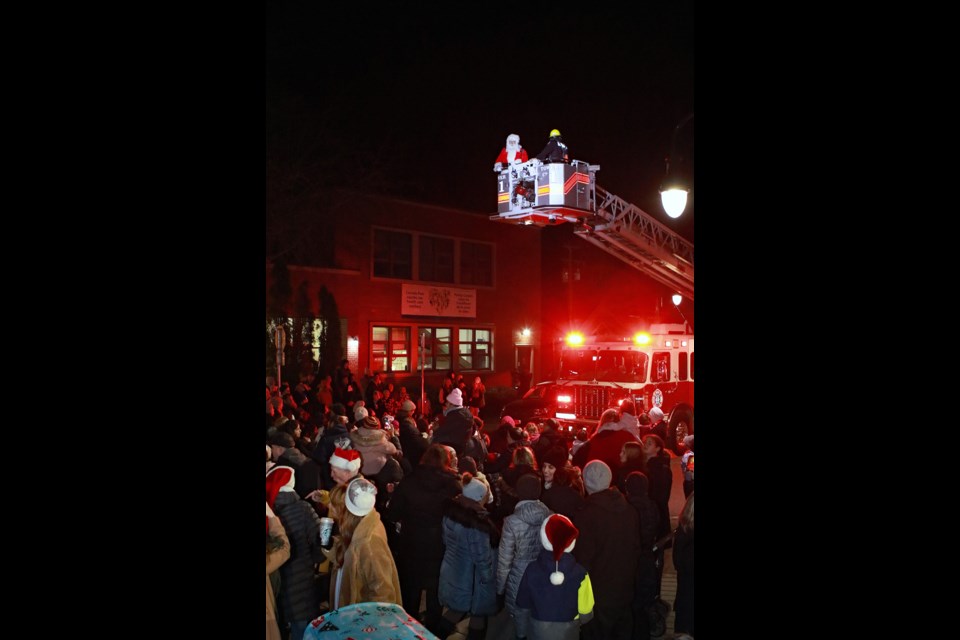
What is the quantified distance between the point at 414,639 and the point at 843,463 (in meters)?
2.08

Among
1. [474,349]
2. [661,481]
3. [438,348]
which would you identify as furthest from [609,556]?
[474,349]

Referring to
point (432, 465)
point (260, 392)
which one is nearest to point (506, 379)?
point (432, 465)

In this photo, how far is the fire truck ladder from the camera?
11.4 m

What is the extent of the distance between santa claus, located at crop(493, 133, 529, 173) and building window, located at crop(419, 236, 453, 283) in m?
13.5

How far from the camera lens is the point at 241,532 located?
3707 mm

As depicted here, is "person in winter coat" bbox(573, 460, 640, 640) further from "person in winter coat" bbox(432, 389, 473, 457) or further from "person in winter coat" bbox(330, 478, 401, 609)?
"person in winter coat" bbox(432, 389, 473, 457)

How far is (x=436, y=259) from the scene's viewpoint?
23.6m

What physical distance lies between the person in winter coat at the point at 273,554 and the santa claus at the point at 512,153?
622cm

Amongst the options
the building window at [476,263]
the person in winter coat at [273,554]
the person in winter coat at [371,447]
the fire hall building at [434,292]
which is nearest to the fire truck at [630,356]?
the fire hall building at [434,292]

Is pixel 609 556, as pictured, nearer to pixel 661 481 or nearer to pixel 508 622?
pixel 508 622

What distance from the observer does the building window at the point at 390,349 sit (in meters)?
21.9

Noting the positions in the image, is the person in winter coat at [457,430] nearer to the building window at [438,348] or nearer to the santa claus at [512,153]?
the santa claus at [512,153]

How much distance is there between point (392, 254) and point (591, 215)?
12.8 m

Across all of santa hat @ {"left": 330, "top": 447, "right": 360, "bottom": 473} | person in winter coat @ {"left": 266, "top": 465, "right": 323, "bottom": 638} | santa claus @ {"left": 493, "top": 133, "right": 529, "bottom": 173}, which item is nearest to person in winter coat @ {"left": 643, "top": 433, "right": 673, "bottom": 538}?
santa hat @ {"left": 330, "top": 447, "right": 360, "bottom": 473}
